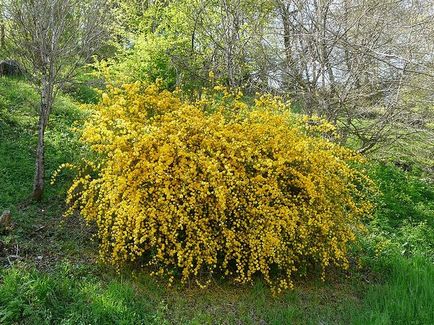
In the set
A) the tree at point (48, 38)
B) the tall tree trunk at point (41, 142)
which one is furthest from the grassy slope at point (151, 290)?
the tree at point (48, 38)

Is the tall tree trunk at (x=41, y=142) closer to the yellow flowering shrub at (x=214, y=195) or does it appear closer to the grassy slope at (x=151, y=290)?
the grassy slope at (x=151, y=290)

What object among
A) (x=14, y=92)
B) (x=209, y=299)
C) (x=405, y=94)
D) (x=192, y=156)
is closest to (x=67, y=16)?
(x=192, y=156)

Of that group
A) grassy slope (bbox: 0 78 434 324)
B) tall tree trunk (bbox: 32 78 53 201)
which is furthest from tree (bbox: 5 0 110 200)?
grassy slope (bbox: 0 78 434 324)

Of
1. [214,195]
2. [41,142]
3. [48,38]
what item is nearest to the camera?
[214,195]

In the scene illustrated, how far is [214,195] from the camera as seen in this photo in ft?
12.1

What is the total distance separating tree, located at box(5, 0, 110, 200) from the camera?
4621 mm

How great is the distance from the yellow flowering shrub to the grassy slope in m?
0.21

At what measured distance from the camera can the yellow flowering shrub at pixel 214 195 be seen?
3.52m

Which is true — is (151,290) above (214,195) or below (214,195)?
below

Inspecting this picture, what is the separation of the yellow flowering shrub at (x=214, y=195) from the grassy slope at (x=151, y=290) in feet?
0.70

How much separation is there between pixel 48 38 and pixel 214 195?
2.73 m

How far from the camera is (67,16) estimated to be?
16.6 ft

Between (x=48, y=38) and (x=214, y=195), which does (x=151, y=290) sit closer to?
(x=214, y=195)

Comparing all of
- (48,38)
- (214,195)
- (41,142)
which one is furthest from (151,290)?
(48,38)
